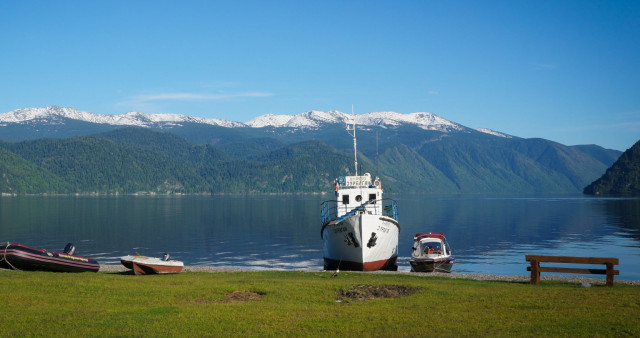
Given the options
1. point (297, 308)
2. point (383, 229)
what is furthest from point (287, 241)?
point (297, 308)

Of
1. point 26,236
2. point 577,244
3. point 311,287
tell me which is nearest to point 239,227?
point 26,236

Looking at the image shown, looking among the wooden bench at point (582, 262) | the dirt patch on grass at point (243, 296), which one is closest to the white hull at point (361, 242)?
the wooden bench at point (582, 262)

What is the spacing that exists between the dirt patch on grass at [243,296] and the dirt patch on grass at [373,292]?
12.1ft

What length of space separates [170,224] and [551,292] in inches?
3995

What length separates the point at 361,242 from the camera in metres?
47.6

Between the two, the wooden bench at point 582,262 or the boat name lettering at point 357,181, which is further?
the boat name lettering at point 357,181

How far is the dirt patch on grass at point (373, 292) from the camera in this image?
1054 inches

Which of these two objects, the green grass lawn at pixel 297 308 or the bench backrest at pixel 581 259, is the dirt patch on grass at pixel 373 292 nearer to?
the green grass lawn at pixel 297 308

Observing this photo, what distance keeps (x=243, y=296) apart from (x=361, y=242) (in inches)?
873

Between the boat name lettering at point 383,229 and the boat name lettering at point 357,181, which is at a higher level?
the boat name lettering at point 357,181

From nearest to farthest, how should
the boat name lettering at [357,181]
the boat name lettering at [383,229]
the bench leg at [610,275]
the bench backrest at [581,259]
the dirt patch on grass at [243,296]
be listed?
→ the dirt patch on grass at [243,296]
the bench backrest at [581,259]
the bench leg at [610,275]
the boat name lettering at [383,229]
the boat name lettering at [357,181]

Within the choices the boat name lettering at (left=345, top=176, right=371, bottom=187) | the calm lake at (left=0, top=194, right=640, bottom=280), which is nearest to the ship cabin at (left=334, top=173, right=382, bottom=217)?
the boat name lettering at (left=345, top=176, right=371, bottom=187)

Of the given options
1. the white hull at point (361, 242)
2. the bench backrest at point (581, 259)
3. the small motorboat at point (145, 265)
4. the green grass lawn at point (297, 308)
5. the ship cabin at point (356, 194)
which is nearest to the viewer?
the green grass lawn at point (297, 308)

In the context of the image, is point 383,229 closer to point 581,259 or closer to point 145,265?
point 145,265
